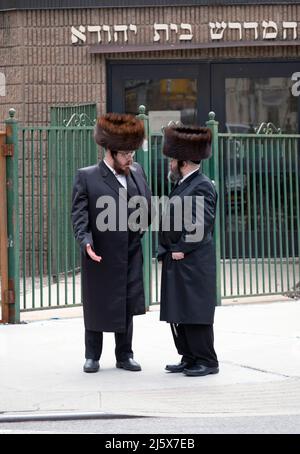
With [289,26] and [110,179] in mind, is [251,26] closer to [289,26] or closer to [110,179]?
[289,26]

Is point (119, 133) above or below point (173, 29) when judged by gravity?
below

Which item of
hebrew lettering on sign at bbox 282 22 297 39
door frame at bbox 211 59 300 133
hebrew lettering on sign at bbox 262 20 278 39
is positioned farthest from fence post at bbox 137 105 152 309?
hebrew lettering on sign at bbox 282 22 297 39

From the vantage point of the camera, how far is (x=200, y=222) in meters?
9.32

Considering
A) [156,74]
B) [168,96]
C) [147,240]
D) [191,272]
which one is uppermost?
[156,74]

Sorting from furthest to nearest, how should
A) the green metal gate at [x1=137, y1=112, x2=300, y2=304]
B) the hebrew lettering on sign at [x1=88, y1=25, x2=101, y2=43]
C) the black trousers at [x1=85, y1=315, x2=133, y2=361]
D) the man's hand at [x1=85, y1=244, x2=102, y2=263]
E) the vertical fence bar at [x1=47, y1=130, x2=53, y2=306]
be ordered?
the hebrew lettering on sign at [x1=88, y1=25, x2=101, y2=43] → the green metal gate at [x1=137, y1=112, x2=300, y2=304] → the vertical fence bar at [x1=47, y1=130, x2=53, y2=306] → the black trousers at [x1=85, y1=315, x2=133, y2=361] → the man's hand at [x1=85, y1=244, x2=102, y2=263]

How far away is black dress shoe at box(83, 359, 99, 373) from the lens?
31.7ft

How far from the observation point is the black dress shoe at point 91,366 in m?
9.67

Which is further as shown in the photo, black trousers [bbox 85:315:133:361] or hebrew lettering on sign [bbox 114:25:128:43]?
hebrew lettering on sign [bbox 114:25:128:43]

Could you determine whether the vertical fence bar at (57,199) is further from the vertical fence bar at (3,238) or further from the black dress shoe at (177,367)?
the black dress shoe at (177,367)

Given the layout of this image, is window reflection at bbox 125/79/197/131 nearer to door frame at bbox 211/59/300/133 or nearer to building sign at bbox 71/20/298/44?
door frame at bbox 211/59/300/133

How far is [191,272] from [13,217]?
3217mm

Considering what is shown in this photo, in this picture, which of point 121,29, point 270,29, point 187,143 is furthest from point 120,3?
point 187,143
